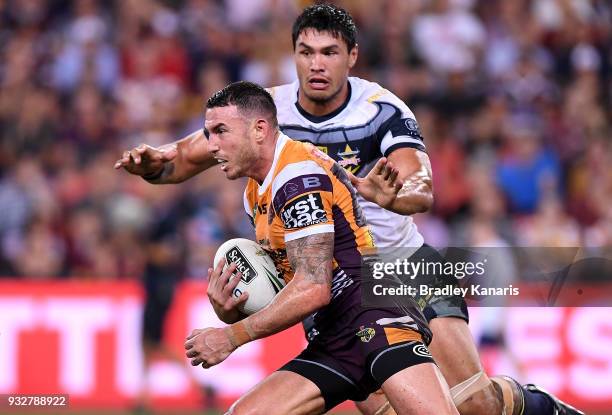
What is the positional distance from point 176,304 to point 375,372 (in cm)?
582

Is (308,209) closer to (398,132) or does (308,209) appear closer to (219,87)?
(398,132)

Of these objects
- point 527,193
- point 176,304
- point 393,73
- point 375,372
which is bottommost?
point 375,372

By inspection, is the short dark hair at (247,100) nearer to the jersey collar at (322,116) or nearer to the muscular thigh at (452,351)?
the jersey collar at (322,116)

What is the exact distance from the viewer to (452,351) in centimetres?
723

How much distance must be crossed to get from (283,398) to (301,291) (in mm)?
598

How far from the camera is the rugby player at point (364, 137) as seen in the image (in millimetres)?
7055

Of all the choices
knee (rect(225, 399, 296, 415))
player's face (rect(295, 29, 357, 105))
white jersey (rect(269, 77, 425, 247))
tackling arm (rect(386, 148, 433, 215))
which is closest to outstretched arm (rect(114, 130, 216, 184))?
white jersey (rect(269, 77, 425, 247))

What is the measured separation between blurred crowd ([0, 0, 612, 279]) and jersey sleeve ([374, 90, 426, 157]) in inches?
204

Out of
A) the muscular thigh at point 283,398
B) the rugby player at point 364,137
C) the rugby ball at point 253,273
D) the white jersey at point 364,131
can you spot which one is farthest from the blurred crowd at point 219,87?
the muscular thigh at point 283,398

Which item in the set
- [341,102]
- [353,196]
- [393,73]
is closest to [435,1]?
[393,73]

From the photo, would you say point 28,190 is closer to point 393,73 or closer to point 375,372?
point 393,73

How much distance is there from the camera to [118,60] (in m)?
14.8

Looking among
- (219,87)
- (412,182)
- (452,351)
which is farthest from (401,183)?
(219,87)

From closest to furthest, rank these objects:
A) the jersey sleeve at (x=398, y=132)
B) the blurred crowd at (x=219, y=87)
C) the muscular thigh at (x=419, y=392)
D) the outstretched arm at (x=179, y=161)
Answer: the muscular thigh at (x=419, y=392) → the jersey sleeve at (x=398, y=132) → the outstretched arm at (x=179, y=161) → the blurred crowd at (x=219, y=87)
